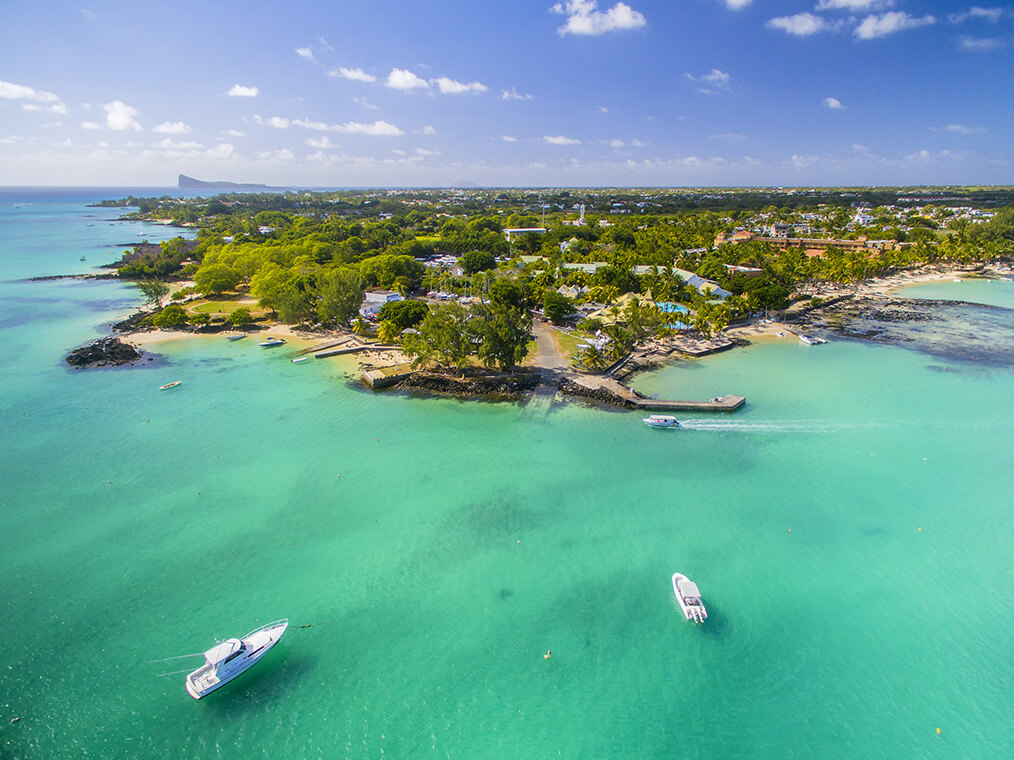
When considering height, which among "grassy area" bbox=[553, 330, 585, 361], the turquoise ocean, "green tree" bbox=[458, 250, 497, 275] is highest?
"green tree" bbox=[458, 250, 497, 275]

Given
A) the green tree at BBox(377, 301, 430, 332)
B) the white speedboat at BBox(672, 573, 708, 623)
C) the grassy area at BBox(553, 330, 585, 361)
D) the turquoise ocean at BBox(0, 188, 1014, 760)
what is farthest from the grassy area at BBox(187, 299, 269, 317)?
the white speedboat at BBox(672, 573, 708, 623)

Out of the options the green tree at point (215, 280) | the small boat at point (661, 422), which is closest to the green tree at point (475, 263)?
the green tree at point (215, 280)

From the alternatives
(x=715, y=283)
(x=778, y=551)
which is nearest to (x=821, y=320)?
(x=715, y=283)

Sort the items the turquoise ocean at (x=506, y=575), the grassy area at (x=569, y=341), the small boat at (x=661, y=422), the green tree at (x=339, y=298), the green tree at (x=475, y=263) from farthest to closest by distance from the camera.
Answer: the green tree at (x=475, y=263) < the green tree at (x=339, y=298) < the grassy area at (x=569, y=341) < the small boat at (x=661, y=422) < the turquoise ocean at (x=506, y=575)

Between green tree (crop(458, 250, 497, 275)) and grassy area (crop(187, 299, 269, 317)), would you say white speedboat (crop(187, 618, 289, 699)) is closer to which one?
grassy area (crop(187, 299, 269, 317))

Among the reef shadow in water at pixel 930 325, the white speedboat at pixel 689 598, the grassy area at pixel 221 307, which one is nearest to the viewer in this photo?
the white speedboat at pixel 689 598

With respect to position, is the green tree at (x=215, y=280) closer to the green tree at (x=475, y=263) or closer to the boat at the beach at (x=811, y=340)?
the green tree at (x=475, y=263)

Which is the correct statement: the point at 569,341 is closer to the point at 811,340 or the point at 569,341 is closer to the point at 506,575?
the point at 811,340
